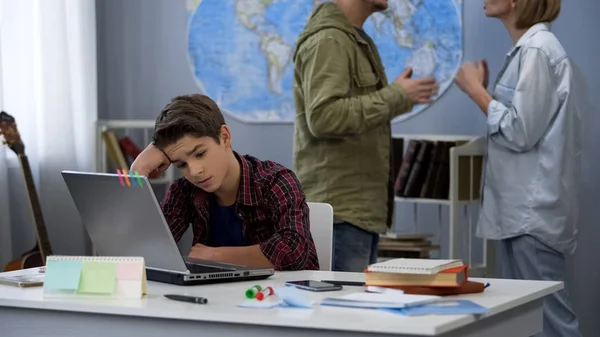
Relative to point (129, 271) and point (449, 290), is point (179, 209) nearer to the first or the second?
point (129, 271)

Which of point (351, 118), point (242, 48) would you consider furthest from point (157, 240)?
point (242, 48)

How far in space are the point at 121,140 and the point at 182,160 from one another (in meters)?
2.19

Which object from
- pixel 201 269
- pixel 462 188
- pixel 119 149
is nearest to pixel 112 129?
pixel 119 149

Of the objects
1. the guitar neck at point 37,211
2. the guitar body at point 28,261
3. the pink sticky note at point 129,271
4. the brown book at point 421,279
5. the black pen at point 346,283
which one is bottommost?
the guitar body at point 28,261

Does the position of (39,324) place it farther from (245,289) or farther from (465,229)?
(465,229)

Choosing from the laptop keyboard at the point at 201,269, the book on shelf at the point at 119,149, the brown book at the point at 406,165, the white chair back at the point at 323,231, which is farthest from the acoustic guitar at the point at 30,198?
the laptop keyboard at the point at 201,269

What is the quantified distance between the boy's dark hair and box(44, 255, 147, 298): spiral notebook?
19.0 inches

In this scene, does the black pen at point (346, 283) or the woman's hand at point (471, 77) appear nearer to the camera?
the black pen at point (346, 283)

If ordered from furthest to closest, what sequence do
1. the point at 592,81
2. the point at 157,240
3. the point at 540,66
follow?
the point at 592,81
the point at 540,66
the point at 157,240

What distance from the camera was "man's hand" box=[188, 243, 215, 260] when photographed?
2.21 meters

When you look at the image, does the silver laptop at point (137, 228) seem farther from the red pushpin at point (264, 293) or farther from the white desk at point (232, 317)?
the red pushpin at point (264, 293)

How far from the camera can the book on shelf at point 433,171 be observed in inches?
139

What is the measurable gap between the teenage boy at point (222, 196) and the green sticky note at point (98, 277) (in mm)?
436

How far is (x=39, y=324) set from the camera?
177 cm
